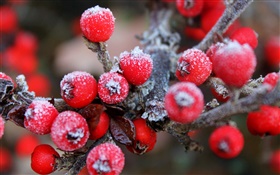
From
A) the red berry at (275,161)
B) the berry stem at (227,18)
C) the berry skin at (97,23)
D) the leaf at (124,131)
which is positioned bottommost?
the red berry at (275,161)

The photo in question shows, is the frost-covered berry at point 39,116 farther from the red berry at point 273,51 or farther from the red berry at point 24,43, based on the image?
the red berry at point 273,51

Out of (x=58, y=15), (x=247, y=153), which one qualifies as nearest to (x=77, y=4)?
(x=58, y=15)

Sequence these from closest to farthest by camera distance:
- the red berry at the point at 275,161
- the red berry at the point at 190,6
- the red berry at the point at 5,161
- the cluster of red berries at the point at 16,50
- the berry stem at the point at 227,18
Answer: the berry stem at the point at 227,18
the red berry at the point at 190,6
the red berry at the point at 275,161
the cluster of red berries at the point at 16,50
the red berry at the point at 5,161

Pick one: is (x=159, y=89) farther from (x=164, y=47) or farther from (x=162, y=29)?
(x=162, y=29)

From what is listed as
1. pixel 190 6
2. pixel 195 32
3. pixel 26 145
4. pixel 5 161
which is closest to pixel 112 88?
pixel 190 6

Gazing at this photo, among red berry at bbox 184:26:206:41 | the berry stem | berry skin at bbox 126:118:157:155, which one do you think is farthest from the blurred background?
berry skin at bbox 126:118:157:155

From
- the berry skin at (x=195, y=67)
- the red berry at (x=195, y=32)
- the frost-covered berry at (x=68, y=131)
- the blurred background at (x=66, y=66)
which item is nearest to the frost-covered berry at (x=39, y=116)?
the frost-covered berry at (x=68, y=131)
